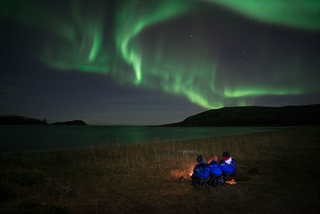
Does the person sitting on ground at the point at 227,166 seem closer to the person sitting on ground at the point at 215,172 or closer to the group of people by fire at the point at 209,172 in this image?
the group of people by fire at the point at 209,172

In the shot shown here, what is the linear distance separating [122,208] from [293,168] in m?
12.3

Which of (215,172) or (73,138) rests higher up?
(215,172)

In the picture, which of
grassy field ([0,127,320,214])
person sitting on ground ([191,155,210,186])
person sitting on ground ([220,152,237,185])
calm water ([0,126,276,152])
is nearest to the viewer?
grassy field ([0,127,320,214])

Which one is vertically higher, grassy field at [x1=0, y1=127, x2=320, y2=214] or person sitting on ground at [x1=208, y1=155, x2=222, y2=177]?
person sitting on ground at [x1=208, y1=155, x2=222, y2=177]

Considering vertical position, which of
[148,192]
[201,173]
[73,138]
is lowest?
[148,192]

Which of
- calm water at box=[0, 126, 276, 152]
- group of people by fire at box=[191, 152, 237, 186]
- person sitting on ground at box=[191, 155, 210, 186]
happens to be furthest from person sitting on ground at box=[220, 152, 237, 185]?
calm water at box=[0, 126, 276, 152]

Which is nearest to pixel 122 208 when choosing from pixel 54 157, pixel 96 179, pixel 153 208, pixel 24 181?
pixel 153 208

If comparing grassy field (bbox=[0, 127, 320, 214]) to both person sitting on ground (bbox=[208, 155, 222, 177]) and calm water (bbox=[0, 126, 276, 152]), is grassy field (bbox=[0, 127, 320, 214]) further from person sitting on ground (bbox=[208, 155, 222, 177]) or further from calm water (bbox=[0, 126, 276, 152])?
calm water (bbox=[0, 126, 276, 152])

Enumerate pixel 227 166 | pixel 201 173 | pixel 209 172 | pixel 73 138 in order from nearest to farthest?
1. pixel 201 173
2. pixel 209 172
3. pixel 227 166
4. pixel 73 138

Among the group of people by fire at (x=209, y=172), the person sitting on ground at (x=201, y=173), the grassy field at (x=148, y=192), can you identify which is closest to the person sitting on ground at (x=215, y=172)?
the group of people by fire at (x=209, y=172)

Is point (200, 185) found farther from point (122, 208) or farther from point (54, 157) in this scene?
point (54, 157)

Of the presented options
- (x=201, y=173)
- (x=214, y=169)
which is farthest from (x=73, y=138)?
(x=214, y=169)

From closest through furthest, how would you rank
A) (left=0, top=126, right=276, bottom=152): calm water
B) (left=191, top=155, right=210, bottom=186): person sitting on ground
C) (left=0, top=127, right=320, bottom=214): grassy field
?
(left=0, top=127, right=320, bottom=214): grassy field, (left=191, top=155, right=210, bottom=186): person sitting on ground, (left=0, top=126, right=276, bottom=152): calm water

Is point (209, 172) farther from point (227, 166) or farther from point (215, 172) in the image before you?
point (227, 166)
